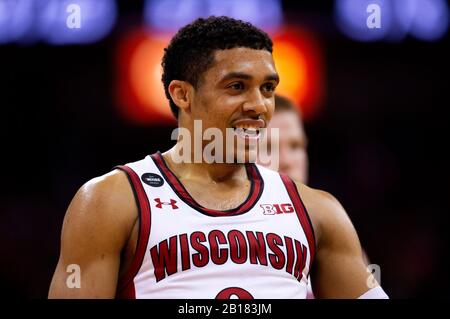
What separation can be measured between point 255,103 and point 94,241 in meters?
0.93

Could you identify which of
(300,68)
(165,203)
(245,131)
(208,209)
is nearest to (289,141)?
(245,131)

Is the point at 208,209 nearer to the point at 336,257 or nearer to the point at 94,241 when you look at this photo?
the point at 94,241

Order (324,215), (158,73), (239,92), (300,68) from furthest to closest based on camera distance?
(300,68), (158,73), (324,215), (239,92)

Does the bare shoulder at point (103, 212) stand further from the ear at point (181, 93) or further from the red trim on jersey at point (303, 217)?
A: the red trim on jersey at point (303, 217)

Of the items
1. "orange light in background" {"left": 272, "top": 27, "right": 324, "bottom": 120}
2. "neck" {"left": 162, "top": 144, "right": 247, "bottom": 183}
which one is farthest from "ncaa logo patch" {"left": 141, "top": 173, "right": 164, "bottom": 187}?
"orange light in background" {"left": 272, "top": 27, "right": 324, "bottom": 120}

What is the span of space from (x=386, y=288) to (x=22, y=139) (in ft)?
15.0

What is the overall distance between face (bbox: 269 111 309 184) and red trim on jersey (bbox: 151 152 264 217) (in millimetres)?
1617

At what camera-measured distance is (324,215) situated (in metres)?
3.37

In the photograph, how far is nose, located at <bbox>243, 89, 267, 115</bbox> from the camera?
10.5 feet

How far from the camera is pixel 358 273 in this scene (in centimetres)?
331
